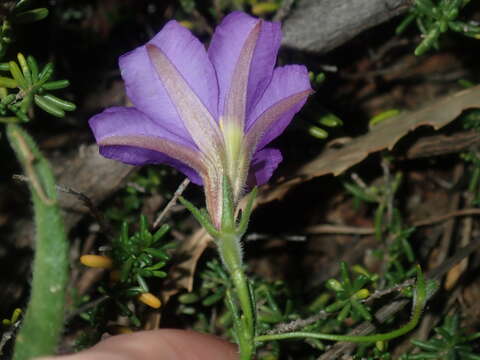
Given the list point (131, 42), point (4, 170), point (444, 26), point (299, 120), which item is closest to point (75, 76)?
point (131, 42)

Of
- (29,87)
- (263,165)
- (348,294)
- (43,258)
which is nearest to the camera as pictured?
(43,258)

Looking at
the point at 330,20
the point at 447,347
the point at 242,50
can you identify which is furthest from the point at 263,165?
the point at 447,347

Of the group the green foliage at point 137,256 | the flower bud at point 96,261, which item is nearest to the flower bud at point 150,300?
the green foliage at point 137,256

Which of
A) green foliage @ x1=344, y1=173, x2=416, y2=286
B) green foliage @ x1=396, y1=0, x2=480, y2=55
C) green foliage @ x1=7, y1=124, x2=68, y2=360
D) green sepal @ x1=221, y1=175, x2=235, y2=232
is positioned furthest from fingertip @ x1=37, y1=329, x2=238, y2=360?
green foliage @ x1=396, y1=0, x2=480, y2=55

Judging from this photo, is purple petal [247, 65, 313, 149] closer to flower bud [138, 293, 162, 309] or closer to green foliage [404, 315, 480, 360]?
flower bud [138, 293, 162, 309]

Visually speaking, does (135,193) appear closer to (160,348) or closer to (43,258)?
(160,348)

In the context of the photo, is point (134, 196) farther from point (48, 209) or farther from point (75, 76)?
point (48, 209)

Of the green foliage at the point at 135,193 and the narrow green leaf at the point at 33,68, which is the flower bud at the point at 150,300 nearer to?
the green foliage at the point at 135,193
